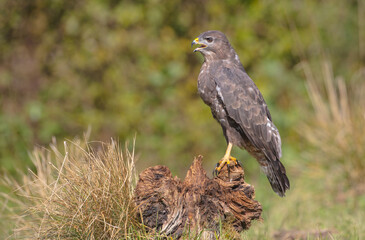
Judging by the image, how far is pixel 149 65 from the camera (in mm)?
7281

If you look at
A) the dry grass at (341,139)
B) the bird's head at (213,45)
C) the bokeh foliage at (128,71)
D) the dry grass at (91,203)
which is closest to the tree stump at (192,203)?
the dry grass at (91,203)

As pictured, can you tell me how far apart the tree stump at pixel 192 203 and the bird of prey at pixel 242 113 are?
773mm

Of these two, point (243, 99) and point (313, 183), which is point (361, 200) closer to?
point (313, 183)

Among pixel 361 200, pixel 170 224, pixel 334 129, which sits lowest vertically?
pixel 170 224

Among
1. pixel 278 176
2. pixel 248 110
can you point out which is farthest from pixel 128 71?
pixel 278 176

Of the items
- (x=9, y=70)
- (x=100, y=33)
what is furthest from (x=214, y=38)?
(x=9, y=70)

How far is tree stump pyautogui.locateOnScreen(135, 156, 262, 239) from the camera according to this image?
11.1ft

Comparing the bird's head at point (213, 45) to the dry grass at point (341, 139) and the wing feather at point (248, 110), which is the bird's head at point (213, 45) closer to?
the wing feather at point (248, 110)

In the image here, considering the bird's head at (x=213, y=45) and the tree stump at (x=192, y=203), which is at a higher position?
the bird's head at (x=213, y=45)

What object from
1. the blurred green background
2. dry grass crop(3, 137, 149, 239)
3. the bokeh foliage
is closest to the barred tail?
dry grass crop(3, 137, 149, 239)

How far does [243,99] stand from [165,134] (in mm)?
2927

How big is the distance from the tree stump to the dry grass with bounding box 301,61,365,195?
8.88 feet

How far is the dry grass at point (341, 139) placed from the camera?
5.88 meters

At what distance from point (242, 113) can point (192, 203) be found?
4.05 ft
